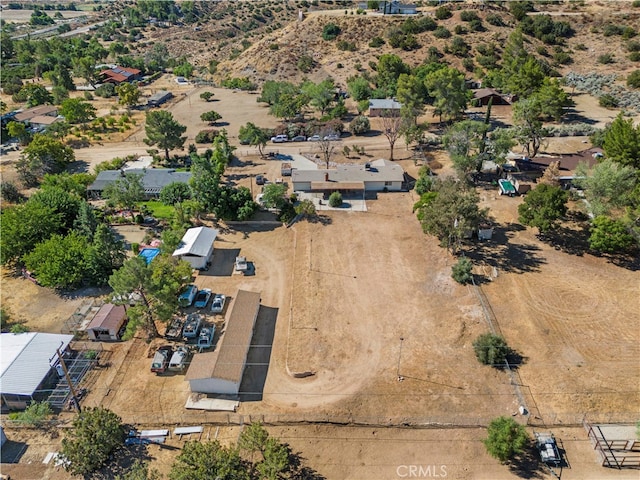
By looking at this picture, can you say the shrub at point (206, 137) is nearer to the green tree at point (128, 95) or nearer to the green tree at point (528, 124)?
the green tree at point (128, 95)

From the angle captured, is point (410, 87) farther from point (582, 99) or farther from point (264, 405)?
point (264, 405)

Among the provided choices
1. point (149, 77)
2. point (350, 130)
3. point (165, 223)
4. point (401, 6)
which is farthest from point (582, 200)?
point (149, 77)

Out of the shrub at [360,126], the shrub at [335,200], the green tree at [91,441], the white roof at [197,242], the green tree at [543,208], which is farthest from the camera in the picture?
the shrub at [360,126]

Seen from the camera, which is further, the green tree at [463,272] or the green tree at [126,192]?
the green tree at [126,192]

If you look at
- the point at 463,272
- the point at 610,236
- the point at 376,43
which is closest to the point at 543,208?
the point at 610,236

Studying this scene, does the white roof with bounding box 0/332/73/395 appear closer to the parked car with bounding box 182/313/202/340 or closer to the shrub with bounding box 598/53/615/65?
the parked car with bounding box 182/313/202/340

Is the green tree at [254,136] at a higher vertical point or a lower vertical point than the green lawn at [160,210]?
higher

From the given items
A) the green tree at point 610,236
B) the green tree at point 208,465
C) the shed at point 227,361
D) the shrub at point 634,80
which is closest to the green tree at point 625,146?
the green tree at point 610,236
